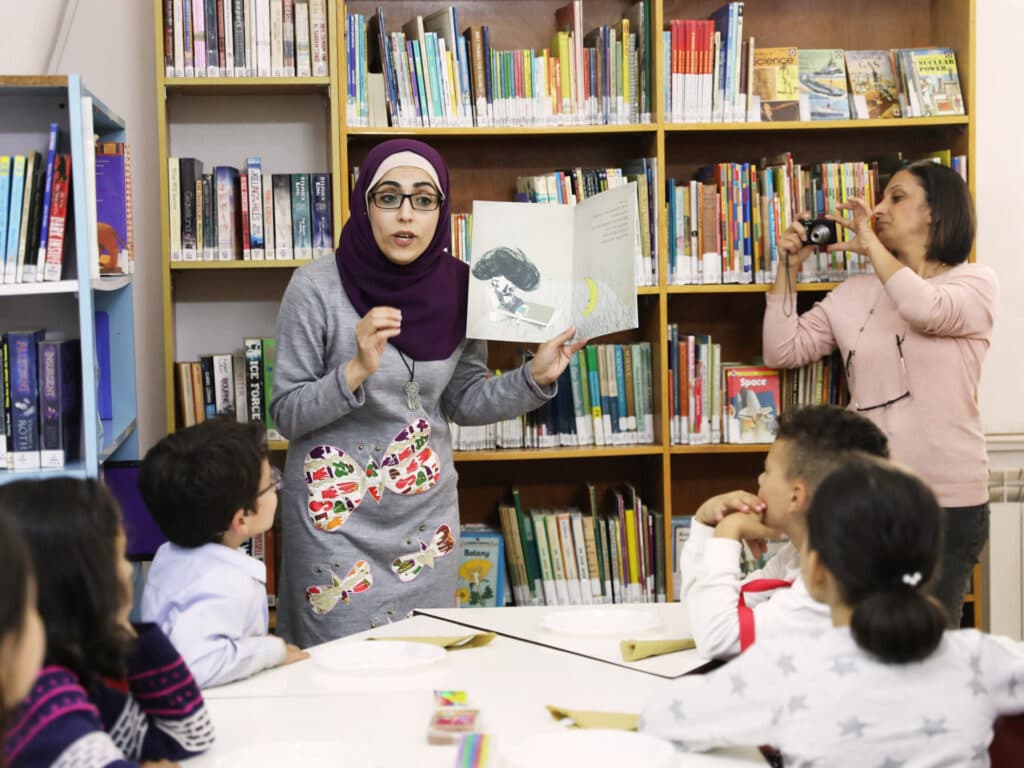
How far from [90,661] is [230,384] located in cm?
204

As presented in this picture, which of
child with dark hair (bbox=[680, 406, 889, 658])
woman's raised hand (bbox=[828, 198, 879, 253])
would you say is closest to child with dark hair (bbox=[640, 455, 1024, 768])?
child with dark hair (bbox=[680, 406, 889, 658])

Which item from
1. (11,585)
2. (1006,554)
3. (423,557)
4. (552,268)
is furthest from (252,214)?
(1006,554)

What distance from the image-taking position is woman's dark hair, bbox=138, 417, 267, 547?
5.97ft

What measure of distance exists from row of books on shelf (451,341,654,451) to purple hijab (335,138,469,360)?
818 mm

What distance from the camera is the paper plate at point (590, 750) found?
134 cm

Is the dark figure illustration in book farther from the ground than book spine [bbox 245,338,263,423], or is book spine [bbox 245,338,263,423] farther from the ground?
the dark figure illustration in book

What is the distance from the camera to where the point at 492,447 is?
332 cm

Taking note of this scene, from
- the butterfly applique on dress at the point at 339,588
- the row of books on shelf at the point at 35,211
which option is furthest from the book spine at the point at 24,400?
the butterfly applique on dress at the point at 339,588

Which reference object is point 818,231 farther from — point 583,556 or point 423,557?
point 423,557

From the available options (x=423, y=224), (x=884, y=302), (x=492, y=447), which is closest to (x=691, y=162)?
(x=884, y=302)

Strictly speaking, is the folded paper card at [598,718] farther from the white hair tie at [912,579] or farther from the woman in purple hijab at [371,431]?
the woman in purple hijab at [371,431]

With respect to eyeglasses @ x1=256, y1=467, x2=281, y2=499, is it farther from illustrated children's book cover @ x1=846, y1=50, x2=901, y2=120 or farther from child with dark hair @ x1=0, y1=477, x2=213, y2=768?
illustrated children's book cover @ x1=846, y1=50, x2=901, y2=120

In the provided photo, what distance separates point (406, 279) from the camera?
245cm

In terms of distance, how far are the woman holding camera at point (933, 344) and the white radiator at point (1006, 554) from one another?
605 millimetres
